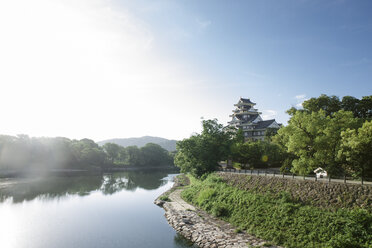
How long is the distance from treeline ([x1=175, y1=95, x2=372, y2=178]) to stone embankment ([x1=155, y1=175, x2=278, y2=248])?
8.88m

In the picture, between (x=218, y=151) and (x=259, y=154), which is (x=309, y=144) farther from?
(x=218, y=151)

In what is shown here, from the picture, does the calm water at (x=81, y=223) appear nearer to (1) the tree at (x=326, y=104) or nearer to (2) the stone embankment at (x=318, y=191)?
(2) the stone embankment at (x=318, y=191)

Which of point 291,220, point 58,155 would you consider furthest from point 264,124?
point 58,155

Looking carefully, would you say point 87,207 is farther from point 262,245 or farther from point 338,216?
point 338,216

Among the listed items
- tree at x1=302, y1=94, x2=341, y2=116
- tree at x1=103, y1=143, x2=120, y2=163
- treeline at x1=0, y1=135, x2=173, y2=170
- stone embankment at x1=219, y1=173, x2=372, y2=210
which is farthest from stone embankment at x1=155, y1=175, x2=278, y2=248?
tree at x1=103, y1=143, x2=120, y2=163

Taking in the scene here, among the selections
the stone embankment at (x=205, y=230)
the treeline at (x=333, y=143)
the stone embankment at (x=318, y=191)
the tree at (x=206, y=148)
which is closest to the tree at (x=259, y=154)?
the tree at (x=206, y=148)

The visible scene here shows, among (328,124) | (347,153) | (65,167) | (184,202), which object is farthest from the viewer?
(65,167)

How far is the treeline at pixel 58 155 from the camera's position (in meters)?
72.2

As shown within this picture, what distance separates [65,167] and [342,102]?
89.4 metres

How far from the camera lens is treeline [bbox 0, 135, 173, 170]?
2842 inches

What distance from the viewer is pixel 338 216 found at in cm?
1569

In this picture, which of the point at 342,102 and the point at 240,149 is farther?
the point at 240,149

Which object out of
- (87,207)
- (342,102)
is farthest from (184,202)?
(342,102)

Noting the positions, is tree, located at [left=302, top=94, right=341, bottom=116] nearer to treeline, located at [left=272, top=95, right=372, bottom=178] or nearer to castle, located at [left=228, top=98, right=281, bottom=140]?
treeline, located at [left=272, top=95, right=372, bottom=178]
